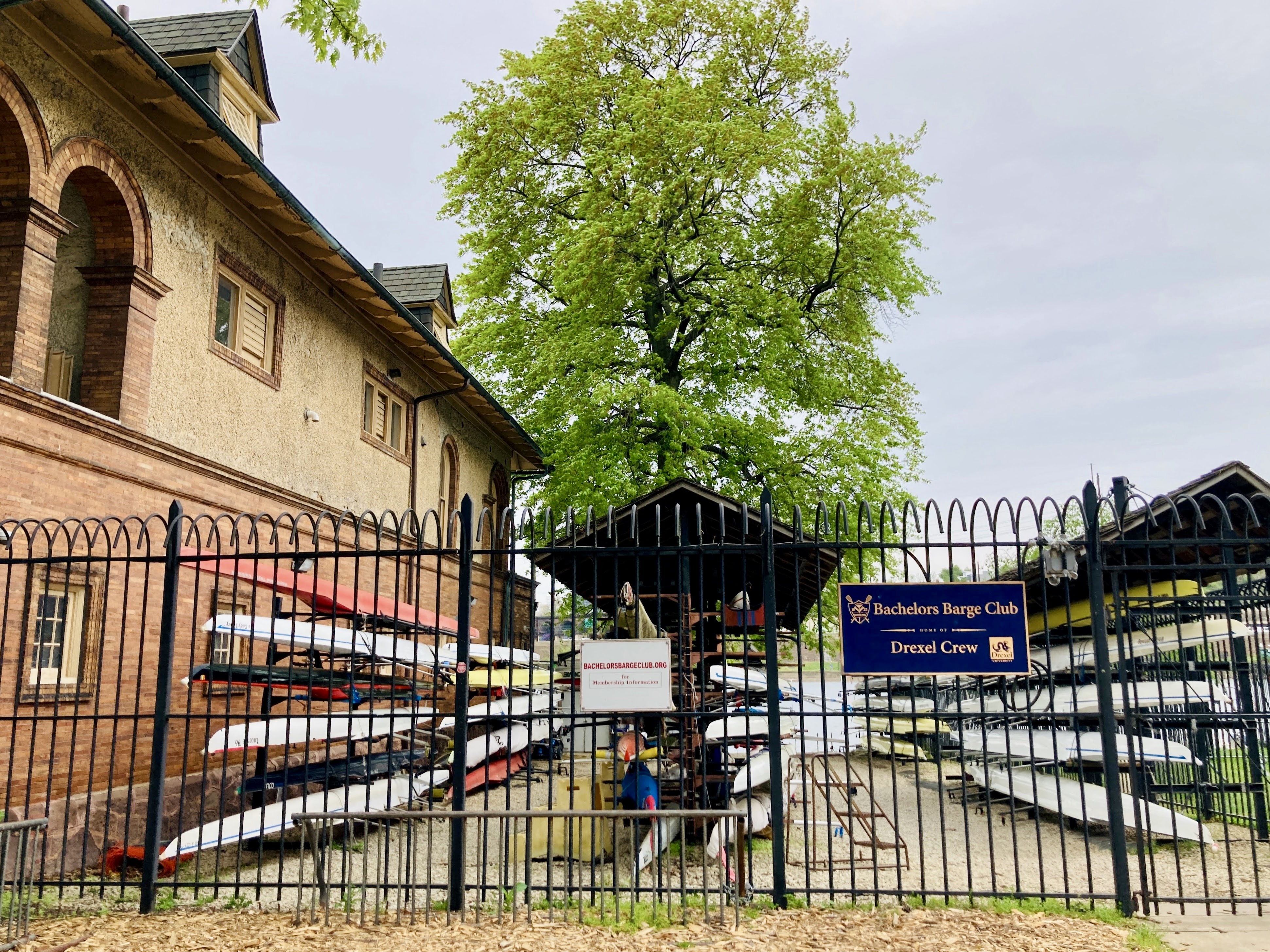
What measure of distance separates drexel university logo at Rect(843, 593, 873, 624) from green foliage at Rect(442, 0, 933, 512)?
559 inches

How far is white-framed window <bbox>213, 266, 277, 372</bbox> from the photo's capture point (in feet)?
45.9

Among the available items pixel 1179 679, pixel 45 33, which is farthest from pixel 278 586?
pixel 1179 679

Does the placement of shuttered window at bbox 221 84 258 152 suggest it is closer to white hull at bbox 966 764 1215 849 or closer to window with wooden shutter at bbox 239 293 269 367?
window with wooden shutter at bbox 239 293 269 367

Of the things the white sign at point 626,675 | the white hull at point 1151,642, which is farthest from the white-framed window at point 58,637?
the white hull at point 1151,642

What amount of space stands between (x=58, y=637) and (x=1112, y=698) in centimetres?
1012

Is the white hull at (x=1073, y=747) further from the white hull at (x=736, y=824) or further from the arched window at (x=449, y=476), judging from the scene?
the arched window at (x=449, y=476)

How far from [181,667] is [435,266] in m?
16.6

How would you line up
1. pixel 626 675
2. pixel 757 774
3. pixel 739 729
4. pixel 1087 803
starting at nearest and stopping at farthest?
1. pixel 626 675
2. pixel 1087 803
3. pixel 757 774
4. pixel 739 729

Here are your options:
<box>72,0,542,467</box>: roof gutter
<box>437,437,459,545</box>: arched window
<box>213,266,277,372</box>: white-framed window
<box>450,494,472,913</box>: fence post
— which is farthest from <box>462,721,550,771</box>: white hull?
<box>437,437,459,545</box>: arched window

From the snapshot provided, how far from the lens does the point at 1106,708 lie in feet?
22.1

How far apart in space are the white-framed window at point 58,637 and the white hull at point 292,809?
2.41 meters

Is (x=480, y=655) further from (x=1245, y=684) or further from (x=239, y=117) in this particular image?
(x=239, y=117)

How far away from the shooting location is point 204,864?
986cm

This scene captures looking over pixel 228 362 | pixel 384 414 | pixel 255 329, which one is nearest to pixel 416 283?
pixel 384 414
